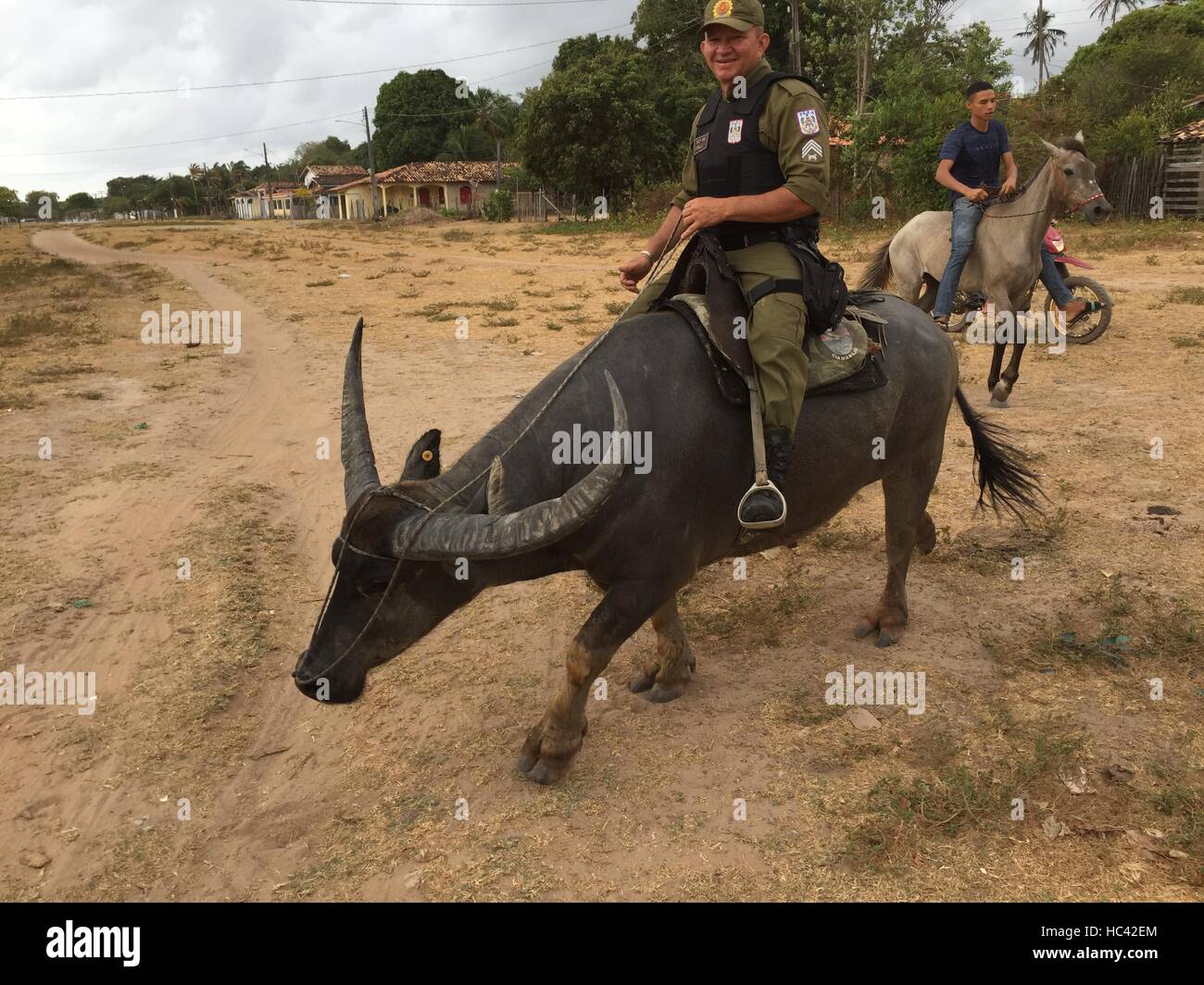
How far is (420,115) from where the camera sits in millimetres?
72562

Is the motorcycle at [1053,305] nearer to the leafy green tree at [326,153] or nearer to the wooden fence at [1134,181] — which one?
the wooden fence at [1134,181]

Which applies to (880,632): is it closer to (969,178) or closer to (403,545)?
(403,545)

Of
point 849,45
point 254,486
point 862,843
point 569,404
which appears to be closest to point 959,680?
point 862,843

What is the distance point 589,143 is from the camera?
3750 cm

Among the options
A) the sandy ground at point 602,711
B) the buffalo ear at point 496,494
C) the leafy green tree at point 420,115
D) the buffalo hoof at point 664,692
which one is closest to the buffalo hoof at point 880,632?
the sandy ground at point 602,711

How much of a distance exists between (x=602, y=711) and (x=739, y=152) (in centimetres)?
288

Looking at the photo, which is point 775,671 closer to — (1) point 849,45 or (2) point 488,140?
(1) point 849,45

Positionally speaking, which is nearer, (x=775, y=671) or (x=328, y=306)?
(x=775, y=671)

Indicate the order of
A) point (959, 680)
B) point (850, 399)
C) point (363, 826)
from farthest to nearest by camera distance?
1. point (959, 680)
2. point (850, 399)
3. point (363, 826)

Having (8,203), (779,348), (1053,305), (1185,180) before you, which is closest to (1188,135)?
(1185,180)

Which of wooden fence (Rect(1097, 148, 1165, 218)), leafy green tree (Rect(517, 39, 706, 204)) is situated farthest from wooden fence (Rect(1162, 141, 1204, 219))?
leafy green tree (Rect(517, 39, 706, 204))

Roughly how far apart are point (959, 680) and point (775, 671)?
98 centimetres

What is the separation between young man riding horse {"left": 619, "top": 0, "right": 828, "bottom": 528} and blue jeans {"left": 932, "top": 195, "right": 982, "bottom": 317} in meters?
5.99

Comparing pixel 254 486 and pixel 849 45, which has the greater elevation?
pixel 849 45
